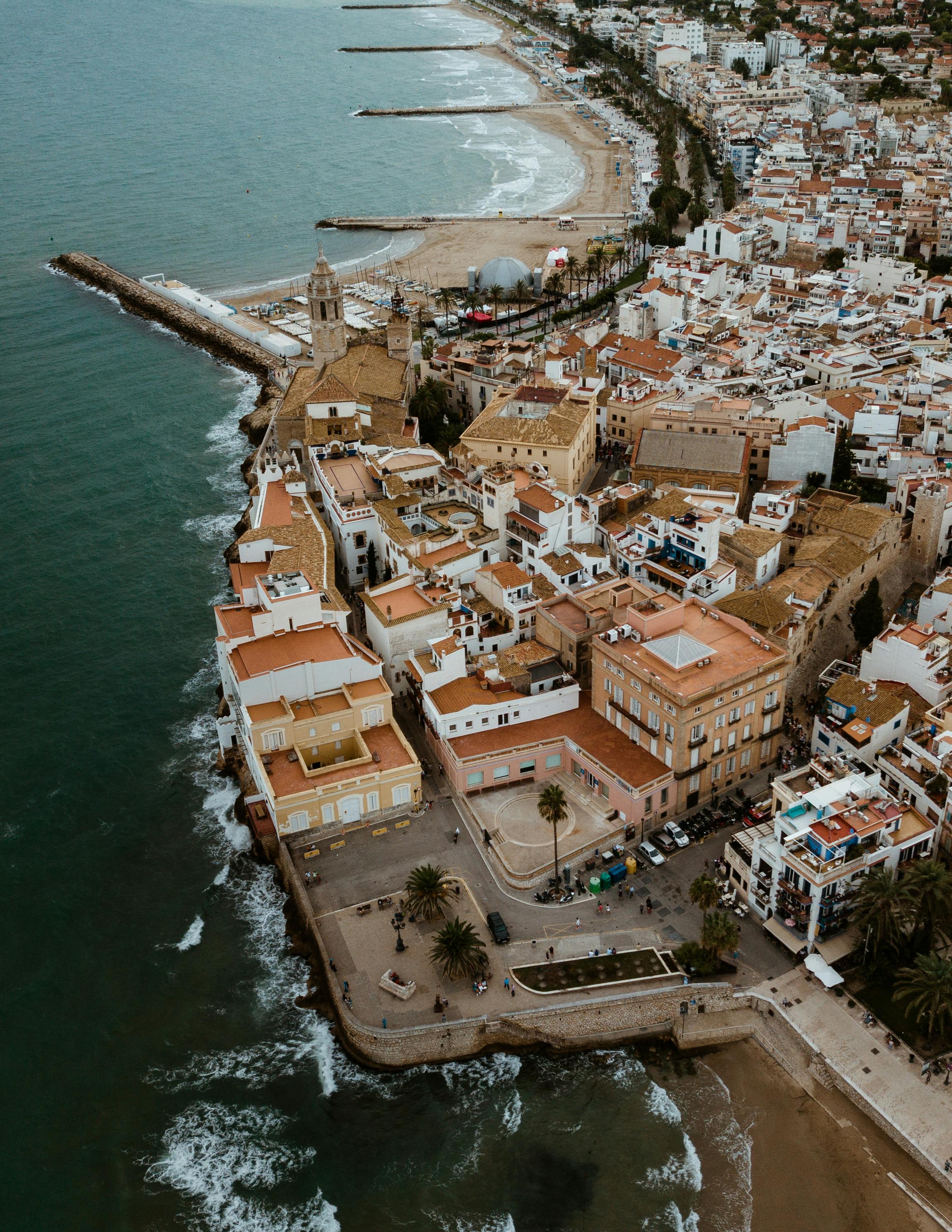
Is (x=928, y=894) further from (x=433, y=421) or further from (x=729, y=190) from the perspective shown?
(x=729, y=190)

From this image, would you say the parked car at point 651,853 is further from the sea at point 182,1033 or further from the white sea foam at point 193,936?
the white sea foam at point 193,936

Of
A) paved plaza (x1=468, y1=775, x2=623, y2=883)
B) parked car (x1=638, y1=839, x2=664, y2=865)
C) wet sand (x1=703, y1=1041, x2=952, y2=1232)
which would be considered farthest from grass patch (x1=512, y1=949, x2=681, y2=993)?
parked car (x1=638, y1=839, x2=664, y2=865)

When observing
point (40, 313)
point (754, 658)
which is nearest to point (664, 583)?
point (754, 658)

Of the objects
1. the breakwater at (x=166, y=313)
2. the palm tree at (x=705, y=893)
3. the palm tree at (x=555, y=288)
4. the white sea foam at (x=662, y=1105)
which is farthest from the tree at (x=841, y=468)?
the breakwater at (x=166, y=313)

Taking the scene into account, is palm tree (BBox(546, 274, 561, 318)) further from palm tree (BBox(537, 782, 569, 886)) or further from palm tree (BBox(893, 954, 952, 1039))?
palm tree (BBox(893, 954, 952, 1039))

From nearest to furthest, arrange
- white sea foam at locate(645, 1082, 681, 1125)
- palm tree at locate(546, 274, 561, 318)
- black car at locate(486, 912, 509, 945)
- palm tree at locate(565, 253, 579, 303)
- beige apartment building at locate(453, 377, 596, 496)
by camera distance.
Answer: white sea foam at locate(645, 1082, 681, 1125) → black car at locate(486, 912, 509, 945) → beige apartment building at locate(453, 377, 596, 496) → palm tree at locate(546, 274, 561, 318) → palm tree at locate(565, 253, 579, 303)

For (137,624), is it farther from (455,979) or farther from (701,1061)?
(701,1061)
